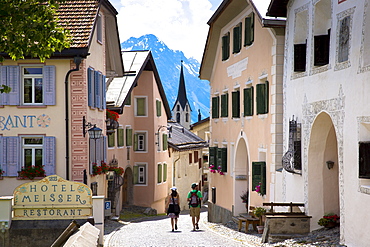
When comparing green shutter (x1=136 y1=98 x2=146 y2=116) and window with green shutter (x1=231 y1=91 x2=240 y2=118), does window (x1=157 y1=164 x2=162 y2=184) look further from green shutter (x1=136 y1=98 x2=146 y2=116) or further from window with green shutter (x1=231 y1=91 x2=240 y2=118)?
window with green shutter (x1=231 y1=91 x2=240 y2=118)

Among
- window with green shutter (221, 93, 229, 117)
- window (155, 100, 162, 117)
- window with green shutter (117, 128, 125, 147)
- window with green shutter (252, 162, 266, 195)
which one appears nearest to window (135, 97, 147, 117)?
window (155, 100, 162, 117)

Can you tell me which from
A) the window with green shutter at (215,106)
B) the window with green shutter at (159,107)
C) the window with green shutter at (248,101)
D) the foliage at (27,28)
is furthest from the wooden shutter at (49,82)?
the window with green shutter at (159,107)

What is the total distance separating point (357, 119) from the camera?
12789 mm

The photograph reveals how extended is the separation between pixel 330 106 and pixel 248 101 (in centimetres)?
834

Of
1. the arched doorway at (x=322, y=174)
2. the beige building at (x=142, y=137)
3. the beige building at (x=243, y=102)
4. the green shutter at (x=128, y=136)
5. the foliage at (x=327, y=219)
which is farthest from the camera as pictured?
the beige building at (x=142, y=137)

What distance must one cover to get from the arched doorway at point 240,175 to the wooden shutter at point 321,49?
9071 millimetres

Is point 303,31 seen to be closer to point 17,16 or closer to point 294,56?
point 294,56

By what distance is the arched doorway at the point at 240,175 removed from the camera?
24.7 meters

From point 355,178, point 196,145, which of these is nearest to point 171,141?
point 196,145

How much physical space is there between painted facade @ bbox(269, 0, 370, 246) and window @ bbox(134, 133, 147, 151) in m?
18.6

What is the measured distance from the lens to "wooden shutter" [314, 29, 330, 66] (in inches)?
618

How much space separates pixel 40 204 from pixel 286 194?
6.70 m

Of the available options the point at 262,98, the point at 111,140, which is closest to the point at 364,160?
the point at 262,98

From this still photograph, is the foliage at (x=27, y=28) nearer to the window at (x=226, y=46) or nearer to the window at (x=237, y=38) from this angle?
the window at (x=237, y=38)
